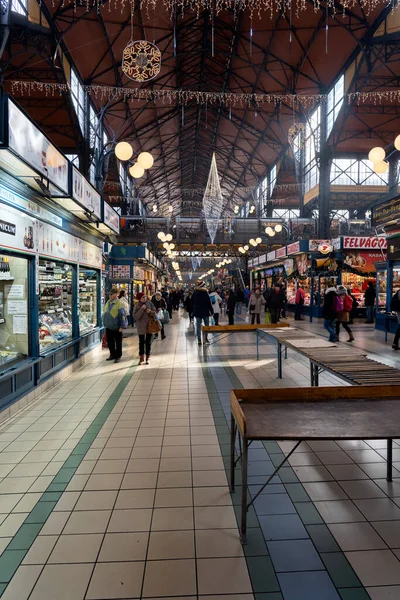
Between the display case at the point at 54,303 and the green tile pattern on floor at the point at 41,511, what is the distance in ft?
7.38

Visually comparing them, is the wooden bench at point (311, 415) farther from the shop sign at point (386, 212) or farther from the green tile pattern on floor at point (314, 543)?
the shop sign at point (386, 212)

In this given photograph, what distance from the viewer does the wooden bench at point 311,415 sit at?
2232 mm

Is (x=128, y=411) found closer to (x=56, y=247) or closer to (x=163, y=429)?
(x=163, y=429)

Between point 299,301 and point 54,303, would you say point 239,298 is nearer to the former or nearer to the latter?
point 299,301

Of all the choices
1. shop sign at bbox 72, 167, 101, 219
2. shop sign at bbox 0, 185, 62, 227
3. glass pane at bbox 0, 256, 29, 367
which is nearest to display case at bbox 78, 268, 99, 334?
shop sign at bbox 72, 167, 101, 219

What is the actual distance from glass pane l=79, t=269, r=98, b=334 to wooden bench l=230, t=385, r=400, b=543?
5844 mm

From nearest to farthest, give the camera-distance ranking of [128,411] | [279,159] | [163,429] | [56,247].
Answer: [163,429] → [128,411] → [56,247] → [279,159]

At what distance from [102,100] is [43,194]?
549 inches

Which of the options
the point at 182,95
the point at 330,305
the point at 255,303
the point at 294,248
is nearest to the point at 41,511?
the point at 330,305

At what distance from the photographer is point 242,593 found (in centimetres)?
192

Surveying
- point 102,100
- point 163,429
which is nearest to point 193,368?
point 163,429

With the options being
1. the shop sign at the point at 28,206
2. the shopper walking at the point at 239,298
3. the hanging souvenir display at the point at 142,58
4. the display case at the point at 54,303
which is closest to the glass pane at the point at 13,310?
the display case at the point at 54,303

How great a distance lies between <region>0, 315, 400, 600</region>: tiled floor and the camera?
1.99 m

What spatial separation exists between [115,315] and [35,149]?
12.0ft
